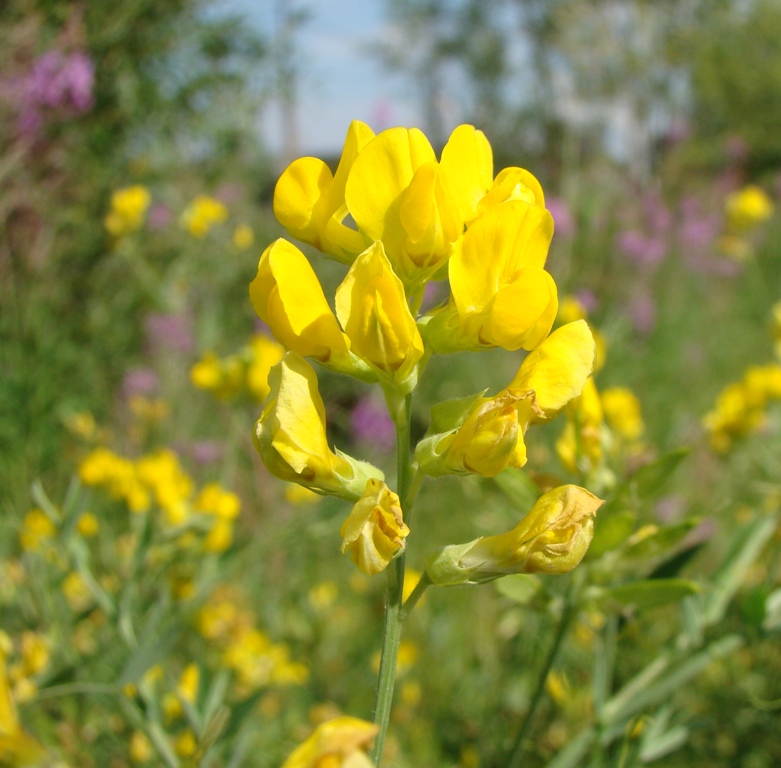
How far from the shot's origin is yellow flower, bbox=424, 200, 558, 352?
645 mm

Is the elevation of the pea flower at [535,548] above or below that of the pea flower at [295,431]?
below

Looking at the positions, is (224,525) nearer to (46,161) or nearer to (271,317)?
(271,317)

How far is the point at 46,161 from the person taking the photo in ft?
10.1

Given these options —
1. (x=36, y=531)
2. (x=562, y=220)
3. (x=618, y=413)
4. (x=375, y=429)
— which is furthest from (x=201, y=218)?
(x=618, y=413)

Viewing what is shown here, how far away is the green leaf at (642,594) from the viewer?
0.77 meters

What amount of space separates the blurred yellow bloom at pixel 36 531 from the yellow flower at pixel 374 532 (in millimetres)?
793

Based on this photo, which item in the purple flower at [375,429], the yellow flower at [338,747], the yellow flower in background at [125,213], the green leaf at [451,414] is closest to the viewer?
the yellow flower at [338,747]

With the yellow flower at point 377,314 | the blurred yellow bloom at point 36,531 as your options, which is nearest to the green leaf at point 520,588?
Result: the yellow flower at point 377,314

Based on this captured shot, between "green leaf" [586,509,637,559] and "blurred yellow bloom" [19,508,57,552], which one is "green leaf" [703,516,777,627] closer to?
"green leaf" [586,509,637,559]

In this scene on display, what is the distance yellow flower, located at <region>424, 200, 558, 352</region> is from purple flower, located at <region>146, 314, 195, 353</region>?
291 centimetres

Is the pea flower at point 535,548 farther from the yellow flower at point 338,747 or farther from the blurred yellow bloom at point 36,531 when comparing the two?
the blurred yellow bloom at point 36,531

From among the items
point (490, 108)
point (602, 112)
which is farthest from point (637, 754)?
point (490, 108)

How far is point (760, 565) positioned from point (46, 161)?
3015 millimetres

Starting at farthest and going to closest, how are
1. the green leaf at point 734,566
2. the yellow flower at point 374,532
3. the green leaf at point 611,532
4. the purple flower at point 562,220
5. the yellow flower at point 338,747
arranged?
the purple flower at point 562,220 < the green leaf at point 734,566 < the green leaf at point 611,532 < the yellow flower at point 374,532 < the yellow flower at point 338,747
